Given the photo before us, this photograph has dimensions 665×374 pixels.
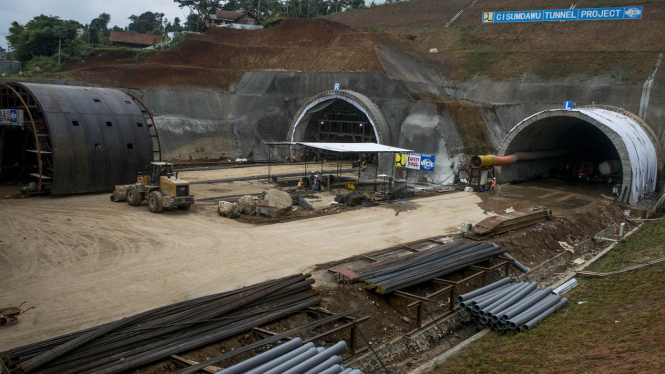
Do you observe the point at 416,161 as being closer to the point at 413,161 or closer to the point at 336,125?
the point at 413,161

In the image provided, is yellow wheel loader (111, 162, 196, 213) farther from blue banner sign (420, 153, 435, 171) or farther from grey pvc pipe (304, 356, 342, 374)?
blue banner sign (420, 153, 435, 171)

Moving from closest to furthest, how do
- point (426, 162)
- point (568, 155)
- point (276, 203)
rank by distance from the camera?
point (276, 203) → point (426, 162) → point (568, 155)

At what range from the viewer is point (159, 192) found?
21.8 m

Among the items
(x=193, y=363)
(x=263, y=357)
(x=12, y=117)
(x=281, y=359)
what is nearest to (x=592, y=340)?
(x=281, y=359)

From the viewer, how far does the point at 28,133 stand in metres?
28.0

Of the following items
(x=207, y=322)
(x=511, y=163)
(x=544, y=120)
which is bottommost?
(x=207, y=322)

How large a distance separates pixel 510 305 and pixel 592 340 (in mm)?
3121

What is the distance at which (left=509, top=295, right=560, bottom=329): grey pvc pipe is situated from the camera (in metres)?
12.7

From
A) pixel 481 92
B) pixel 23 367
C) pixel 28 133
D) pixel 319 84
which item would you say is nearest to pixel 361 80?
pixel 319 84

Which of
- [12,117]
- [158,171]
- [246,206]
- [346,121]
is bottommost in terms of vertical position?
[246,206]

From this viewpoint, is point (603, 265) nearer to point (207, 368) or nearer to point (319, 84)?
point (207, 368)

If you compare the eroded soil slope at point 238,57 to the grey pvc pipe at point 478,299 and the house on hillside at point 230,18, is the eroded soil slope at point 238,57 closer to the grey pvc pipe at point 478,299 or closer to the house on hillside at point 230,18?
the house on hillside at point 230,18

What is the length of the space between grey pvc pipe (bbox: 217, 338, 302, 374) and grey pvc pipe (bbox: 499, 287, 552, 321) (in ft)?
20.0

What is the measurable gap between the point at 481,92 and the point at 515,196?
744 inches
